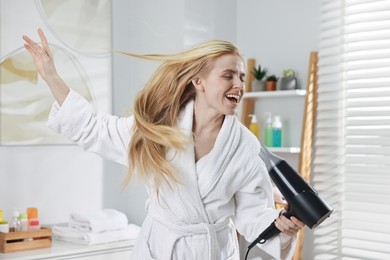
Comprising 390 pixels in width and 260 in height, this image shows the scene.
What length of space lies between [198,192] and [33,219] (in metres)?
1.29

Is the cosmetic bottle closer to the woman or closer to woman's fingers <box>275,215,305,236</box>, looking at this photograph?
the woman

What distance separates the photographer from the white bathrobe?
6.88 ft

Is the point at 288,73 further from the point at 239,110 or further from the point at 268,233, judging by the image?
the point at 268,233

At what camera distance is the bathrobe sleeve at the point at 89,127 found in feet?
6.88

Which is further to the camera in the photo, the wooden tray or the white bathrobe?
the wooden tray

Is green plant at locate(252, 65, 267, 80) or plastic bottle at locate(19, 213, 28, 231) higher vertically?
green plant at locate(252, 65, 267, 80)

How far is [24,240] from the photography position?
2984mm

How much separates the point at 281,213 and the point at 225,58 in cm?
54

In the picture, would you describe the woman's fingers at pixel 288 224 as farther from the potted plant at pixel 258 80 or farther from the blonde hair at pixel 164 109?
the potted plant at pixel 258 80

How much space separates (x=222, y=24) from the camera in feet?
11.8

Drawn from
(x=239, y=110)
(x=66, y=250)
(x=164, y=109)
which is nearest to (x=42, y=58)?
(x=164, y=109)

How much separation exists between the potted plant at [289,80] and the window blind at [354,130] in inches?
5.9

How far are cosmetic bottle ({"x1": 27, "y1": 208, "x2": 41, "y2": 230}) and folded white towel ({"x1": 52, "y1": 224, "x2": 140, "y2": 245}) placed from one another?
0.42 ft

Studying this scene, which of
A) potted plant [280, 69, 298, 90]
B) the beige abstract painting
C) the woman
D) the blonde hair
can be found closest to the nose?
the woman
